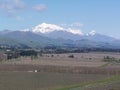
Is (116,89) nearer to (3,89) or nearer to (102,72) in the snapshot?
(3,89)

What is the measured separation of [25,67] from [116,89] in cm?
3280

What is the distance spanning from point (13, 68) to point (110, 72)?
14.0 metres

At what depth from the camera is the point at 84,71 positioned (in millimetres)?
54781

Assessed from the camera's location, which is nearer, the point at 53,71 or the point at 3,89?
the point at 3,89

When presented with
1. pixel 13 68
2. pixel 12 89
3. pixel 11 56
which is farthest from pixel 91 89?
pixel 11 56

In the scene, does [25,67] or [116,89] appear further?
[25,67]

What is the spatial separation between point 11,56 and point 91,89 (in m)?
60.4

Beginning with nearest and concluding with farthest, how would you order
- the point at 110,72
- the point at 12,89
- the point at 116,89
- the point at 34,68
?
the point at 116,89, the point at 12,89, the point at 110,72, the point at 34,68

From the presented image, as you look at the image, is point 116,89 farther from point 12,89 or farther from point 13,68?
point 13,68

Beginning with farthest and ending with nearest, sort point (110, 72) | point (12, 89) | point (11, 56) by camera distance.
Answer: point (11, 56), point (110, 72), point (12, 89)

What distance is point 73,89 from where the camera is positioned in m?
29.9

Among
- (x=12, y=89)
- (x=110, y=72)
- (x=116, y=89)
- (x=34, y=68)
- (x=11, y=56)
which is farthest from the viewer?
(x=11, y=56)

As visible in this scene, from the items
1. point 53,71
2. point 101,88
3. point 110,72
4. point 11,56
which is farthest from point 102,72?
point 11,56

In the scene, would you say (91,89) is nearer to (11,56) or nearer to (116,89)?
(116,89)
